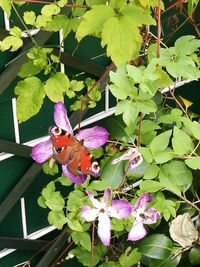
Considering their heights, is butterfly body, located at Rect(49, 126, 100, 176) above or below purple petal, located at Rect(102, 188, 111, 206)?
above

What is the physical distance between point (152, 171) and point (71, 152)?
180 mm

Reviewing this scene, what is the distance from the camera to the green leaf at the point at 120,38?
91 centimetres

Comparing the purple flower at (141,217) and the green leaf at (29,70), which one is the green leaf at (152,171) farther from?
the green leaf at (29,70)

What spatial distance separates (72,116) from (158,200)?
446 mm

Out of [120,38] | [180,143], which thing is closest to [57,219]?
[180,143]

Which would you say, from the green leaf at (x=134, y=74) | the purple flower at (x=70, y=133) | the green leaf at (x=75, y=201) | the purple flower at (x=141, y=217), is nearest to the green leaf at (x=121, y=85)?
the green leaf at (x=134, y=74)

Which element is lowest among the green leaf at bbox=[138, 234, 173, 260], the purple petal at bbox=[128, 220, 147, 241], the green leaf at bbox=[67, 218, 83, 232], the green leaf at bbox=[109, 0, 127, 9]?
the green leaf at bbox=[138, 234, 173, 260]

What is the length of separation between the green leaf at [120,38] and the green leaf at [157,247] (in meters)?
0.57

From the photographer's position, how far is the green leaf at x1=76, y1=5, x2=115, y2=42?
3.06ft

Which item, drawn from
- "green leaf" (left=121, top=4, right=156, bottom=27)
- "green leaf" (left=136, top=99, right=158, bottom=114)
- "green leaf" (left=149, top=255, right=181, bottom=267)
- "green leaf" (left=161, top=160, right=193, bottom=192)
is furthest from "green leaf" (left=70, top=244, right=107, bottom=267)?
"green leaf" (left=121, top=4, right=156, bottom=27)

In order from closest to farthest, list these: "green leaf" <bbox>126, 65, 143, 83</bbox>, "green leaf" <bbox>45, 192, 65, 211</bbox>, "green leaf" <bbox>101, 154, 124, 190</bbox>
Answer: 1. "green leaf" <bbox>126, 65, 143, 83</bbox>
2. "green leaf" <bbox>101, 154, 124, 190</bbox>
3. "green leaf" <bbox>45, 192, 65, 211</bbox>

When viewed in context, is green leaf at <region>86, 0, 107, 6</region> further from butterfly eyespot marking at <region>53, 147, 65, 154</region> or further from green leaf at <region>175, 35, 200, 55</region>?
butterfly eyespot marking at <region>53, 147, 65, 154</region>

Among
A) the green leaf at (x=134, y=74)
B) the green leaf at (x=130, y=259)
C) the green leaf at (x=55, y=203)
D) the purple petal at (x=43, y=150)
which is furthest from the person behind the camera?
the green leaf at (x=130, y=259)

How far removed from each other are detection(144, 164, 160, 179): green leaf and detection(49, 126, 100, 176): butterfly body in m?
0.14
